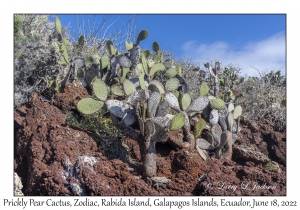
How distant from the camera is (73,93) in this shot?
4.66 meters

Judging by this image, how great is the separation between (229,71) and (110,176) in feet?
16.9

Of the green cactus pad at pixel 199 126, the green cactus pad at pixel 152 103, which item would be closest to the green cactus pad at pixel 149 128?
the green cactus pad at pixel 152 103

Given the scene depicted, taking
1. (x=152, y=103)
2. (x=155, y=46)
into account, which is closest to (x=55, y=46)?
(x=155, y=46)

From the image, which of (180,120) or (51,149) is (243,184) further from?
(51,149)

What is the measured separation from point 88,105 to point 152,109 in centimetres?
70

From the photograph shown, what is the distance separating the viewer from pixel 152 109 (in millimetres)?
3406

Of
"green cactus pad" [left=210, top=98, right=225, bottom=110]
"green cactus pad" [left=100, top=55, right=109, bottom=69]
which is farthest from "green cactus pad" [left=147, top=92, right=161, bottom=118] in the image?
"green cactus pad" [left=100, top=55, right=109, bottom=69]

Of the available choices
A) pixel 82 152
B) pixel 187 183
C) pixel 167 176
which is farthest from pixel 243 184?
pixel 82 152

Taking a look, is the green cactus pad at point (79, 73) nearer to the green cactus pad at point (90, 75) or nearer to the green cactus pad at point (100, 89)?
the green cactus pad at point (90, 75)

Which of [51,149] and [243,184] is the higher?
[51,149]

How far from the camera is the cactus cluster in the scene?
3.36 metres

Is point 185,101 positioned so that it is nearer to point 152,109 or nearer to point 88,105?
point 152,109

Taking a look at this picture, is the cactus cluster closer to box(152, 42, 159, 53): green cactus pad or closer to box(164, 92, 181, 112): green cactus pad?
box(164, 92, 181, 112): green cactus pad

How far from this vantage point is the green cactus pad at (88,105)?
11.8 ft
